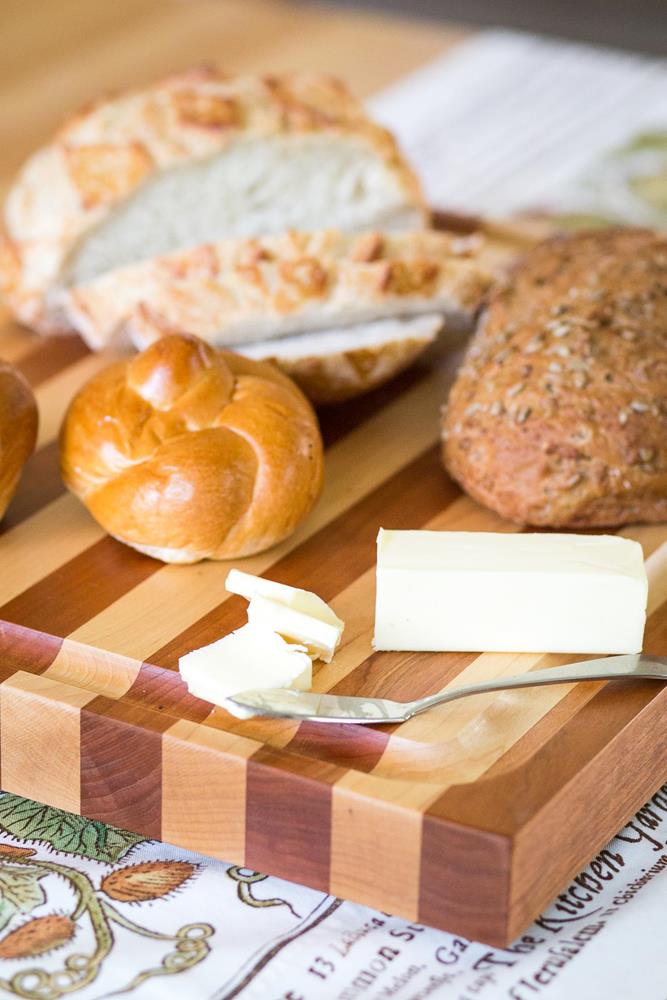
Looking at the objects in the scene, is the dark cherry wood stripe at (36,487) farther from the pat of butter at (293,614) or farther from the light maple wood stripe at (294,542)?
the pat of butter at (293,614)

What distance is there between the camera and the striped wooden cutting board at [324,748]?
5.68 ft

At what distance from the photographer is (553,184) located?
387 centimetres

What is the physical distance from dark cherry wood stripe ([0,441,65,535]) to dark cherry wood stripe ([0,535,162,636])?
0.17 meters

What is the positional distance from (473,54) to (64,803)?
11.5 feet

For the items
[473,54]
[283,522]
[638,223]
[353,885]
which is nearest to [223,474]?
[283,522]

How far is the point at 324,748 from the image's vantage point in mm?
1868

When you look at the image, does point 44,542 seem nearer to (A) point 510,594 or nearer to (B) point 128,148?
(A) point 510,594

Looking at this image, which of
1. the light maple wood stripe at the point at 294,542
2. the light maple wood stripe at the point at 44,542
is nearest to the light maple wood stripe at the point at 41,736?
the light maple wood stripe at the point at 294,542

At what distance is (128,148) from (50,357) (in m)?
0.47

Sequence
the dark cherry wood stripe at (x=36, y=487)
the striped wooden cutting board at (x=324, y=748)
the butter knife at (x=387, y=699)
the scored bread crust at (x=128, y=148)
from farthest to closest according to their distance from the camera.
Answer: the scored bread crust at (x=128, y=148) → the dark cherry wood stripe at (x=36, y=487) → the butter knife at (x=387, y=699) → the striped wooden cutting board at (x=324, y=748)

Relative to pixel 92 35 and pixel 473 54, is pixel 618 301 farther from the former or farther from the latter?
pixel 92 35

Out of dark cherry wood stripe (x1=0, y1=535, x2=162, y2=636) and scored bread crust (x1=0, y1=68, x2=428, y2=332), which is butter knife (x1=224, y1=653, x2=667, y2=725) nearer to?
dark cherry wood stripe (x1=0, y1=535, x2=162, y2=636)

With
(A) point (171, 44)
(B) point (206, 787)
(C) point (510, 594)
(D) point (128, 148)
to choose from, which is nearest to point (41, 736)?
(B) point (206, 787)

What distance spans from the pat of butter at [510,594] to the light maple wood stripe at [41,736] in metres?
0.46
